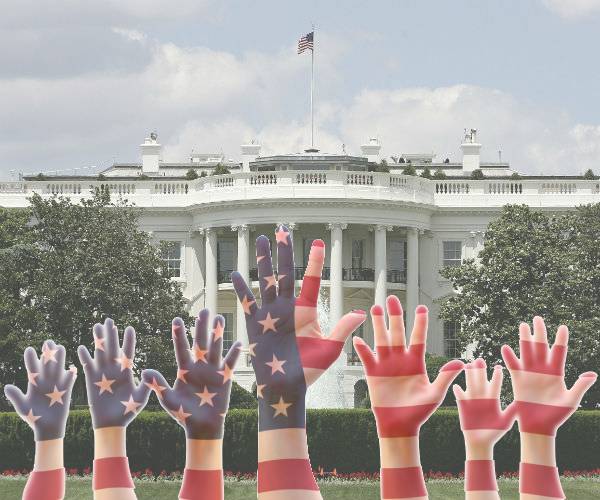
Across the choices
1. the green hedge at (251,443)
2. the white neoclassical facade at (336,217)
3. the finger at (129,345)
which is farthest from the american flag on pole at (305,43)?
the finger at (129,345)

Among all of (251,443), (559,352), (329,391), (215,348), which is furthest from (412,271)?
(215,348)

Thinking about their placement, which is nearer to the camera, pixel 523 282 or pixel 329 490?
pixel 329 490

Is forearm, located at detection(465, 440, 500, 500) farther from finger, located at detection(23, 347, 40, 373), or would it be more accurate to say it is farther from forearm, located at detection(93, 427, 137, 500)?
finger, located at detection(23, 347, 40, 373)

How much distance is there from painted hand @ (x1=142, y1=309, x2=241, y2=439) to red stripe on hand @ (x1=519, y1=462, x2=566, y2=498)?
335 cm

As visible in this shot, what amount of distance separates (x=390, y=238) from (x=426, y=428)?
1472 inches

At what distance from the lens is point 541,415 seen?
17438mm

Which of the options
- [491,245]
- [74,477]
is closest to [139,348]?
[491,245]

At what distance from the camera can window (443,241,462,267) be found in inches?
3076

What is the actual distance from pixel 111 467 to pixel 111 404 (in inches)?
28.0

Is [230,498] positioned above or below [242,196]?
below

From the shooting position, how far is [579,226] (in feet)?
197

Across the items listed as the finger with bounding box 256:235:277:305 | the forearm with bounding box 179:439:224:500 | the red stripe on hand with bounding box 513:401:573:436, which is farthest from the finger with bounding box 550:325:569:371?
the forearm with bounding box 179:439:224:500

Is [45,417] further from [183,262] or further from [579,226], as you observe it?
[183,262]

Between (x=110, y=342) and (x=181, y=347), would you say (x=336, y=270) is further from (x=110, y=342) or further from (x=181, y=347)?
(x=181, y=347)
